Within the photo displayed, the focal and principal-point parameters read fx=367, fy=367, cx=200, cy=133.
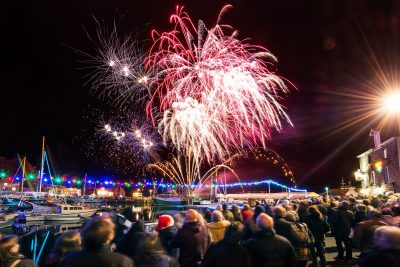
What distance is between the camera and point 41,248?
19.4m

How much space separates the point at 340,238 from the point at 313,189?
9034 centimetres

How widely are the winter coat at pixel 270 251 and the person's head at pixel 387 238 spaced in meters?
1.41

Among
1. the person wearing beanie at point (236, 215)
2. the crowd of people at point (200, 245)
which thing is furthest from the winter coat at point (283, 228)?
the person wearing beanie at point (236, 215)

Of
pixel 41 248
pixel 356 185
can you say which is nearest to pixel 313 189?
pixel 356 185

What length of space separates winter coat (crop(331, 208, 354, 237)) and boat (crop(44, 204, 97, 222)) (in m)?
34.0

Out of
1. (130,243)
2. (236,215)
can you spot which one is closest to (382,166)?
(236,215)

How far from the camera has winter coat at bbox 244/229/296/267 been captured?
5.33m

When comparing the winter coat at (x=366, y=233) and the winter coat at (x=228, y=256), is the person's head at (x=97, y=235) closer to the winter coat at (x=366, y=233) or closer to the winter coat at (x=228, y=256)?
the winter coat at (x=228, y=256)

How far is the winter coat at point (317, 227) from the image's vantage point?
10109 mm

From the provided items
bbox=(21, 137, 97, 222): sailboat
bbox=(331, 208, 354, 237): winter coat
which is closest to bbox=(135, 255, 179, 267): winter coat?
bbox=(331, 208, 354, 237): winter coat

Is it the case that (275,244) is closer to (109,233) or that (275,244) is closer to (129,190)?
(109,233)

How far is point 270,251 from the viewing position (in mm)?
5359

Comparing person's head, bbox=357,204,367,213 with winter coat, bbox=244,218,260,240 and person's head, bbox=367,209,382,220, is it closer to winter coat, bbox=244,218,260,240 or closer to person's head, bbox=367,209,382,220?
person's head, bbox=367,209,382,220

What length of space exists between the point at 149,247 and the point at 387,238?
2854 millimetres
